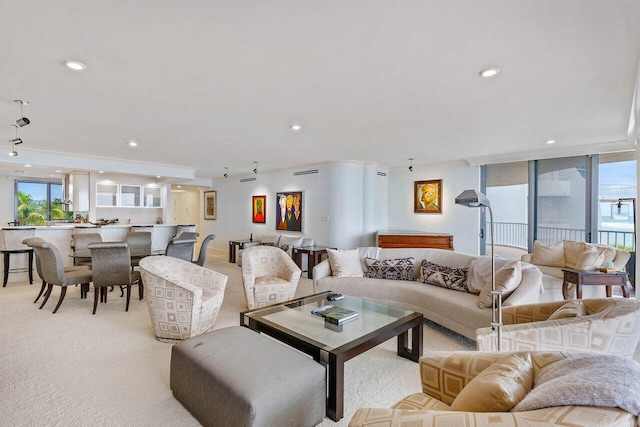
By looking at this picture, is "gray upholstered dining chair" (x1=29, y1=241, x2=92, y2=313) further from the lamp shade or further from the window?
the window

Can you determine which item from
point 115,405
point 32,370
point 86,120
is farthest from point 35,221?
point 115,405

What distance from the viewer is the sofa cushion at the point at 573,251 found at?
450 cm

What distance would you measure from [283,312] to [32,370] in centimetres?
209

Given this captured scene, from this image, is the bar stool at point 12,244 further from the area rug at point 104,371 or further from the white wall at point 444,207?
the white wall at point 444,207

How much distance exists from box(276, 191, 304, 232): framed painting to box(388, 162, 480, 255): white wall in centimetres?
230

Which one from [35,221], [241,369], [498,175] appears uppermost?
[498,175]

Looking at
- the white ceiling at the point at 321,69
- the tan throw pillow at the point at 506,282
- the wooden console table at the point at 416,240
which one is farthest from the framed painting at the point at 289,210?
the tan throw pillow at the point at 506,282

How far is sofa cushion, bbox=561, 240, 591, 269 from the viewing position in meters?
4.50

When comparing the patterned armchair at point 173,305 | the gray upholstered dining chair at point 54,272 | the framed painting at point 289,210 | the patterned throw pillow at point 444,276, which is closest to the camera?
the patterned armchair at point 173,305

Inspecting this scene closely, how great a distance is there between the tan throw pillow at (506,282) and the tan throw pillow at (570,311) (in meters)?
0.79

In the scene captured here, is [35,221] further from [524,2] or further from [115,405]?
[524,2]

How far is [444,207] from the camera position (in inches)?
274

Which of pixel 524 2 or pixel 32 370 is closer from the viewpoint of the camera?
pixel 524 2

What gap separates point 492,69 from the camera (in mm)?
2342
